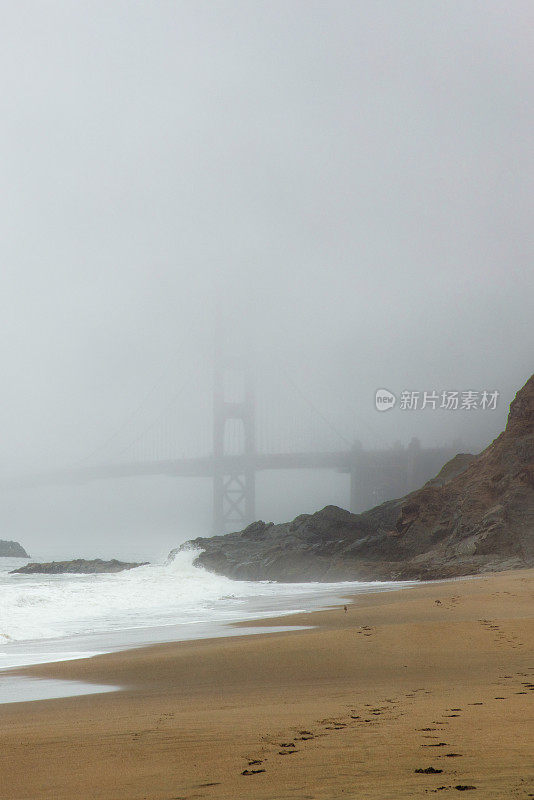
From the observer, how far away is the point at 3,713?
4.07 meters

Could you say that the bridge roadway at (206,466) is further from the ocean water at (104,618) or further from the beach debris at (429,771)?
the beach debris at (429,771)

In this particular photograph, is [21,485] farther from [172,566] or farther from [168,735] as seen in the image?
[168,735]

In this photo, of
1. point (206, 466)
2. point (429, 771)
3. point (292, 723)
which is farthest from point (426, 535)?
point (429, 771)

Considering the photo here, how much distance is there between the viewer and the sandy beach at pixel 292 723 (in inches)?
90.0

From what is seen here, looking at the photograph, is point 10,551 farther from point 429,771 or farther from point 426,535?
point 429,771

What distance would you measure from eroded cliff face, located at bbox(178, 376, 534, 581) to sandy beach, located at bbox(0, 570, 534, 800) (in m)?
15.8

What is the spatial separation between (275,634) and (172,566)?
1019 inches

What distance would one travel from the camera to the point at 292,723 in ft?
10.7

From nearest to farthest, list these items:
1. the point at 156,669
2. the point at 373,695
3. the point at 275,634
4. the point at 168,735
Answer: the point at 168,735, the point at 373,695, the point at 156,669, the point at 275,634

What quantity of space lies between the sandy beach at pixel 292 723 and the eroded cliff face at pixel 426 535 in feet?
52.0

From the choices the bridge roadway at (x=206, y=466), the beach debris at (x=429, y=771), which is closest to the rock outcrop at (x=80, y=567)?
the bridge roadway at (x=206, y=466)

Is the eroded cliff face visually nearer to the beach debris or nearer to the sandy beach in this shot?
the sandy beach

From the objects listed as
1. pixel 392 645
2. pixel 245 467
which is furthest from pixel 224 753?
pixel 245 467

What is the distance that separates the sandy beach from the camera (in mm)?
2287
